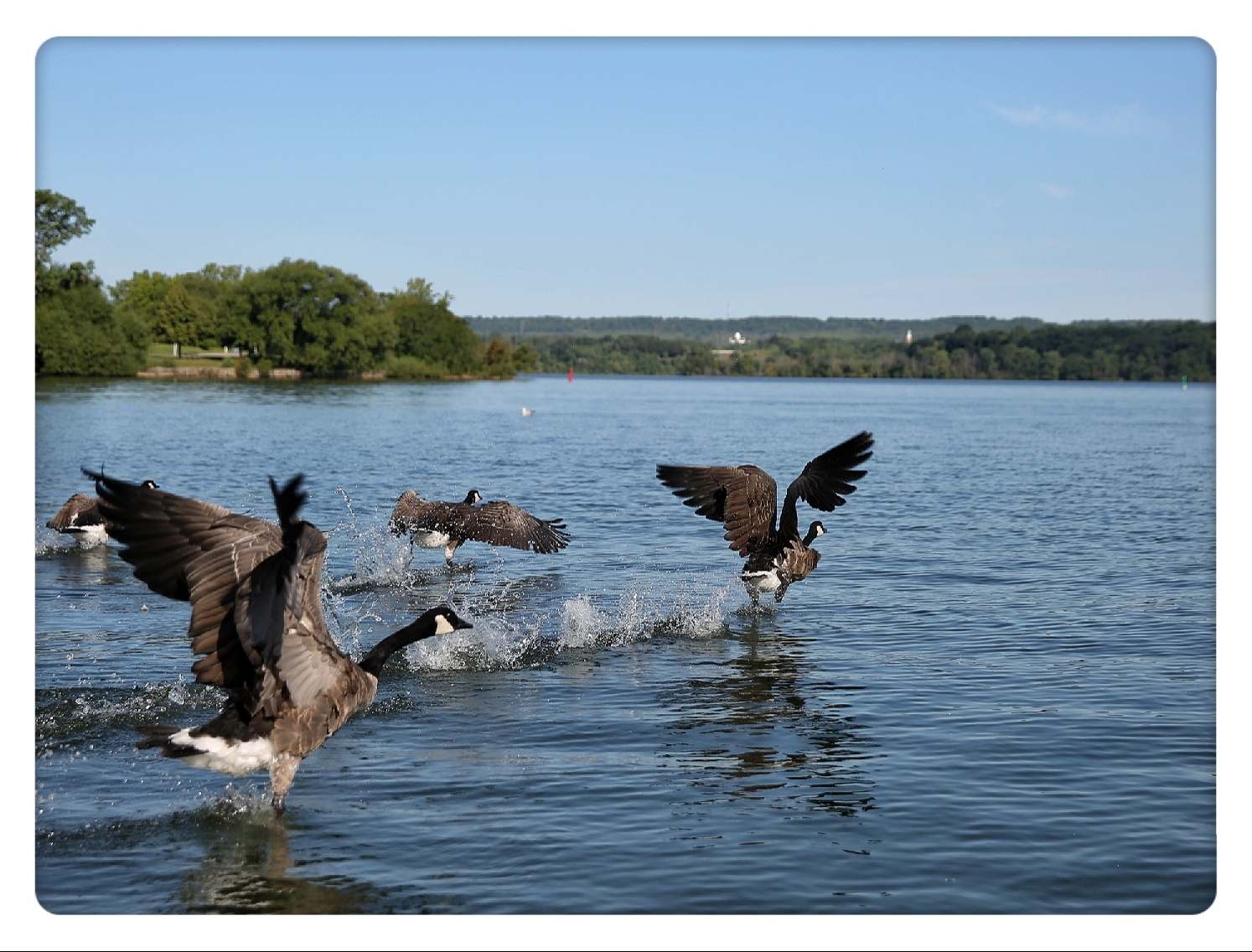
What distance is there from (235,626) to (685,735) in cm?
425

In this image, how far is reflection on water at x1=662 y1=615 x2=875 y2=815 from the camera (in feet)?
29.2

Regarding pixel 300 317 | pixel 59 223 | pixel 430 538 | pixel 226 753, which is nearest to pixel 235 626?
pixel 226 753

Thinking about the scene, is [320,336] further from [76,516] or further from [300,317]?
[76,516]

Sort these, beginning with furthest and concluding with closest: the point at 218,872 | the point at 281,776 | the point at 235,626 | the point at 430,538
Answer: the point at 430,538 → the point at 281,776 → the point at 218,872 → the point at 235,626

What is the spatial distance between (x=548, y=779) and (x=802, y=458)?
33.9 metres

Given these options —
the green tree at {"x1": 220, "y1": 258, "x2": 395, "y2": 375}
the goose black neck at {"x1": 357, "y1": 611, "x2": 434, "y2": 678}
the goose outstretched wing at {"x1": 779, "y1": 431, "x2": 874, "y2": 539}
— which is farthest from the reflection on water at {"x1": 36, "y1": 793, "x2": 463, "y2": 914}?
the green tree at {"x1": 220, "y1": 258, "x2": 395, "y2": 375}

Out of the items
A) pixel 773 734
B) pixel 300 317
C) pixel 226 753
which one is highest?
pixel 300 317

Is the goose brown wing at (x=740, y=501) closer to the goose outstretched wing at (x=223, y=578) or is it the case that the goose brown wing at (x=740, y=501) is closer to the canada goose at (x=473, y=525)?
the canada goose at (x=473, y=525)

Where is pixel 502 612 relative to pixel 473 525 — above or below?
below

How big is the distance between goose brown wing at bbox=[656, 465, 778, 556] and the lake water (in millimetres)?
1033

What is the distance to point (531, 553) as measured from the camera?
2034 cm

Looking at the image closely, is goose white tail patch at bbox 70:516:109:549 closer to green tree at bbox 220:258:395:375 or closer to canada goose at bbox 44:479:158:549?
canada goose at bbox 44:479:158:549

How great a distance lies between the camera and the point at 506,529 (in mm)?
17562
